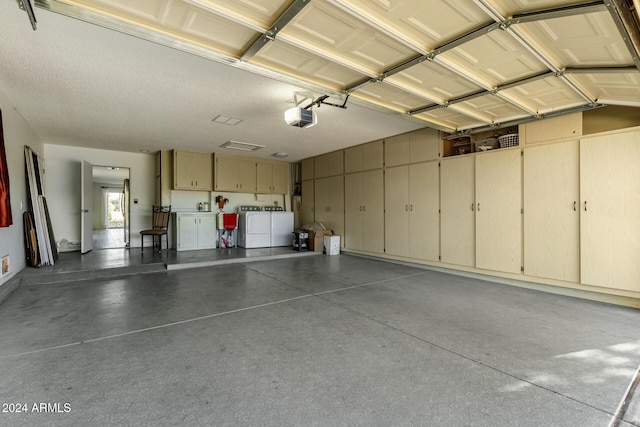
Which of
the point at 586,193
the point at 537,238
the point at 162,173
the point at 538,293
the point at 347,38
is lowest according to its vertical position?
the point at 538,293

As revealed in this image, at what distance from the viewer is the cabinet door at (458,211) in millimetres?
4781

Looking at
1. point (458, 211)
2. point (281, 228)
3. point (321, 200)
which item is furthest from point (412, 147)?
point (281, 228)

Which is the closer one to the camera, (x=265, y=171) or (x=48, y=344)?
(x=48, y=344)

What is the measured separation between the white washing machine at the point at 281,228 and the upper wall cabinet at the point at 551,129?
221 inches

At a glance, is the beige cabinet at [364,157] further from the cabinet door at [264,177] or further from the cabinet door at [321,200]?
the cabinet door at [264,177]

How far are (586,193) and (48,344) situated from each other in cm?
584

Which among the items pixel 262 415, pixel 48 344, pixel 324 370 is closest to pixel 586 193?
pixel 324 370

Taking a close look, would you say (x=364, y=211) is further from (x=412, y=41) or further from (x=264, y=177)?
(x=412, y=41)

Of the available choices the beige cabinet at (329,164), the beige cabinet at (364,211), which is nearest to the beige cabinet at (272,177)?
the beige cabinet at (329,164)

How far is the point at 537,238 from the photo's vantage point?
406 centimetres

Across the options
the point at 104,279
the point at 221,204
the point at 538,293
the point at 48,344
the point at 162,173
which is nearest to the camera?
the point at 48,344

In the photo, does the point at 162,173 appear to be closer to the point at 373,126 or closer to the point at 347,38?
the point at 373,126

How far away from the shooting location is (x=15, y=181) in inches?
161

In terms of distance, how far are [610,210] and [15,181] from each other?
7.86 m
